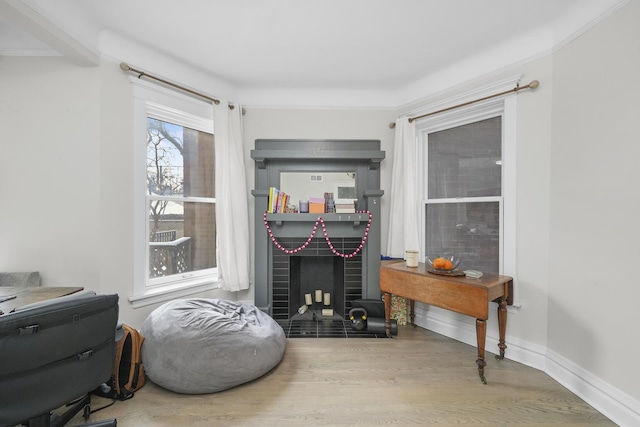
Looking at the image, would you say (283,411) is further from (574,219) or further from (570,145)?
(570,145)

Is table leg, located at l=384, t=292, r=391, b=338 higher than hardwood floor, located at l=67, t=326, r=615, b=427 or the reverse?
higher

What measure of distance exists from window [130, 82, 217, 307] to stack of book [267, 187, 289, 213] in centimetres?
61

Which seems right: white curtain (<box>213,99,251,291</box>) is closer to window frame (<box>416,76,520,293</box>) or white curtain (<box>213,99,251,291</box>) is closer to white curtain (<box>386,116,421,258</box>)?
white curtain (<box>386,116,421,258</box>)

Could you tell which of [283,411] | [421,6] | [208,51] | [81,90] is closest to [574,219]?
[421,6]

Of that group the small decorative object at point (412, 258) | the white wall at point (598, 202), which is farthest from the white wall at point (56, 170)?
the white wall at point (598, 202)

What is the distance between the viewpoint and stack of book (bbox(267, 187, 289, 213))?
8.06 feet

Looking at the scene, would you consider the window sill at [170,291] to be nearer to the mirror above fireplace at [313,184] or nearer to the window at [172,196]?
the window at [172,196]

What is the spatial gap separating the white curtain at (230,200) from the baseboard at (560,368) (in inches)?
77.7

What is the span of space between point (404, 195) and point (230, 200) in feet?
5.78

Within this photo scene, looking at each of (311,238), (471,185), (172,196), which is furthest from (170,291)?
(471,185)

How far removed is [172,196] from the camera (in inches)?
90.7

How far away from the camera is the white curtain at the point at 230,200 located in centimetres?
241

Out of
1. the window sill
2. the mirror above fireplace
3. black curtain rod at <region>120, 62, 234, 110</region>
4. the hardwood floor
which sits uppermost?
black curtain rod at <region>120, 62, 234, 110</region>

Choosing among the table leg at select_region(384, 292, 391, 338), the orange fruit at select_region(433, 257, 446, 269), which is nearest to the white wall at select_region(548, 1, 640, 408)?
the orange fruit at select_region(433, 257, 446, 269)
